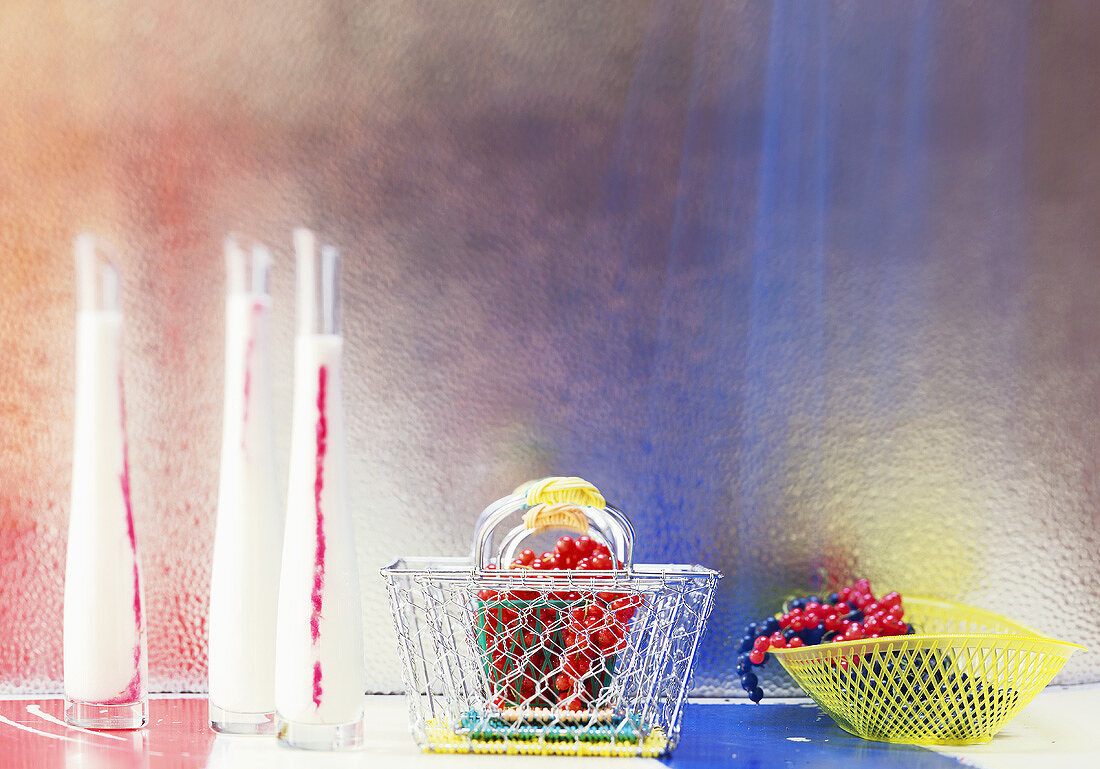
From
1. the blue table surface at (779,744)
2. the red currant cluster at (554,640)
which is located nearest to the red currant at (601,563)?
the red currant cluster at (554,640)

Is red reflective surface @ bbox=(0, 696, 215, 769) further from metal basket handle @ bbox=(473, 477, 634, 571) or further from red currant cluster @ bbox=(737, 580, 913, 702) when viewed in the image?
red currant cluster @ bbox=(737, 580, 913, 702)

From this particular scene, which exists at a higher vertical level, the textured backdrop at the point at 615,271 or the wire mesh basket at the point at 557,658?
the textured backdrop at the point at 615,271

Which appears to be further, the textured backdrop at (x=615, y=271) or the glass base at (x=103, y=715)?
the textured backdrop at (x=615, y=271)

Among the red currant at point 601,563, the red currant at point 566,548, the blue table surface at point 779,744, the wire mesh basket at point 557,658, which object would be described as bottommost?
the blue table surface at point 779,744

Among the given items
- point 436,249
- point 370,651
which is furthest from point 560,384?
point 370,651

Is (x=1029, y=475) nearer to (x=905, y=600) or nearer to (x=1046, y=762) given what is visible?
(x=905, y=600)

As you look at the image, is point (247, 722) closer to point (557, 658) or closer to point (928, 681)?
point (557, 658)

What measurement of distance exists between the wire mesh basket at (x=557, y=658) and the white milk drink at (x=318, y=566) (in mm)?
60

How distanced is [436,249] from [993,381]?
0.57 m

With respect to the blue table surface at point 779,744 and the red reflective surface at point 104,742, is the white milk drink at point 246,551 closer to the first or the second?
the red reflective surface at point 104,742

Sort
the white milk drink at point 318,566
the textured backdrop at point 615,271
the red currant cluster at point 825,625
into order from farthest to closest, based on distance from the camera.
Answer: the textured backdrop at point 615,271 → the red currant cluster at point 825,625 → the white milk drink at point 318,566

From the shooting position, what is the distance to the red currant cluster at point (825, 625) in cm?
78

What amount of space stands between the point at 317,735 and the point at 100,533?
8.9 inches

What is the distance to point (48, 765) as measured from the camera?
0.68 metres
